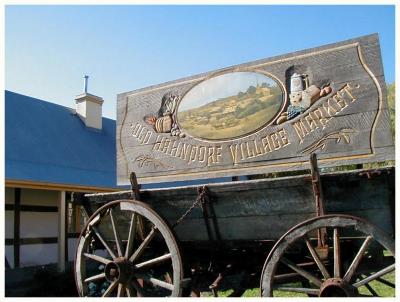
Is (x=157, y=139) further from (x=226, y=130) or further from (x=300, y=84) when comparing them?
(x=300, y=84)

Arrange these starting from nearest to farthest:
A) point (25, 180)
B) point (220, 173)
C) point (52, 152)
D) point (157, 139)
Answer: point (220, 173) → point (157, 139) → point (25, 180) → point (52, 152)

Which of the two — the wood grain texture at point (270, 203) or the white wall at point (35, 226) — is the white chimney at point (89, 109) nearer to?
the white wall at point (35, 226)

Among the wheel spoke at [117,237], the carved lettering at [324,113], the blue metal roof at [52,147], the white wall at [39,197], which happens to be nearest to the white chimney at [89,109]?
the blue metal roof at [52,147]

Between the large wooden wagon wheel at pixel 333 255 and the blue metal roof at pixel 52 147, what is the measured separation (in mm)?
7826

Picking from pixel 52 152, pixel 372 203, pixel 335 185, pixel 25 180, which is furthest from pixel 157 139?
pixel 52 152

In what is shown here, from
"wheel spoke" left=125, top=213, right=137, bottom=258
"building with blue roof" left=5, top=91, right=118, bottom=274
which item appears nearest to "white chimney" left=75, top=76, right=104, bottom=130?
"building with blue roof" left=5, top=91, right=118, bottom=274

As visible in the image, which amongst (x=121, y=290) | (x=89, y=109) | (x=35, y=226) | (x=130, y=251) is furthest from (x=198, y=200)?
(x=89, y=109)

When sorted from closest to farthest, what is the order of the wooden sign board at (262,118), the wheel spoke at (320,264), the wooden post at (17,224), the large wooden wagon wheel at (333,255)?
the large wooden wagon wheel at (333,255)
the wheel spoke at (320,264)
the wooden sign board at (262,118)
the wooden post at (17,224)

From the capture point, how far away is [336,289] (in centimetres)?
355

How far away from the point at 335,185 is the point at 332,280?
738mm

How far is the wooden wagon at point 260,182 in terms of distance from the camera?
144 inches

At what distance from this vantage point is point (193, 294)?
451 centimetres

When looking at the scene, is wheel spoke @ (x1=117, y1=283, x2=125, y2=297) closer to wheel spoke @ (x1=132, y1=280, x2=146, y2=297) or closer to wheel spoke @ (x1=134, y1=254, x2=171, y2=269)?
wheel spoke @ (x1=132, y1=280, x2=146, y2=297)

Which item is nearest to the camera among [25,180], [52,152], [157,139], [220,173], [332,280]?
[332,280]
